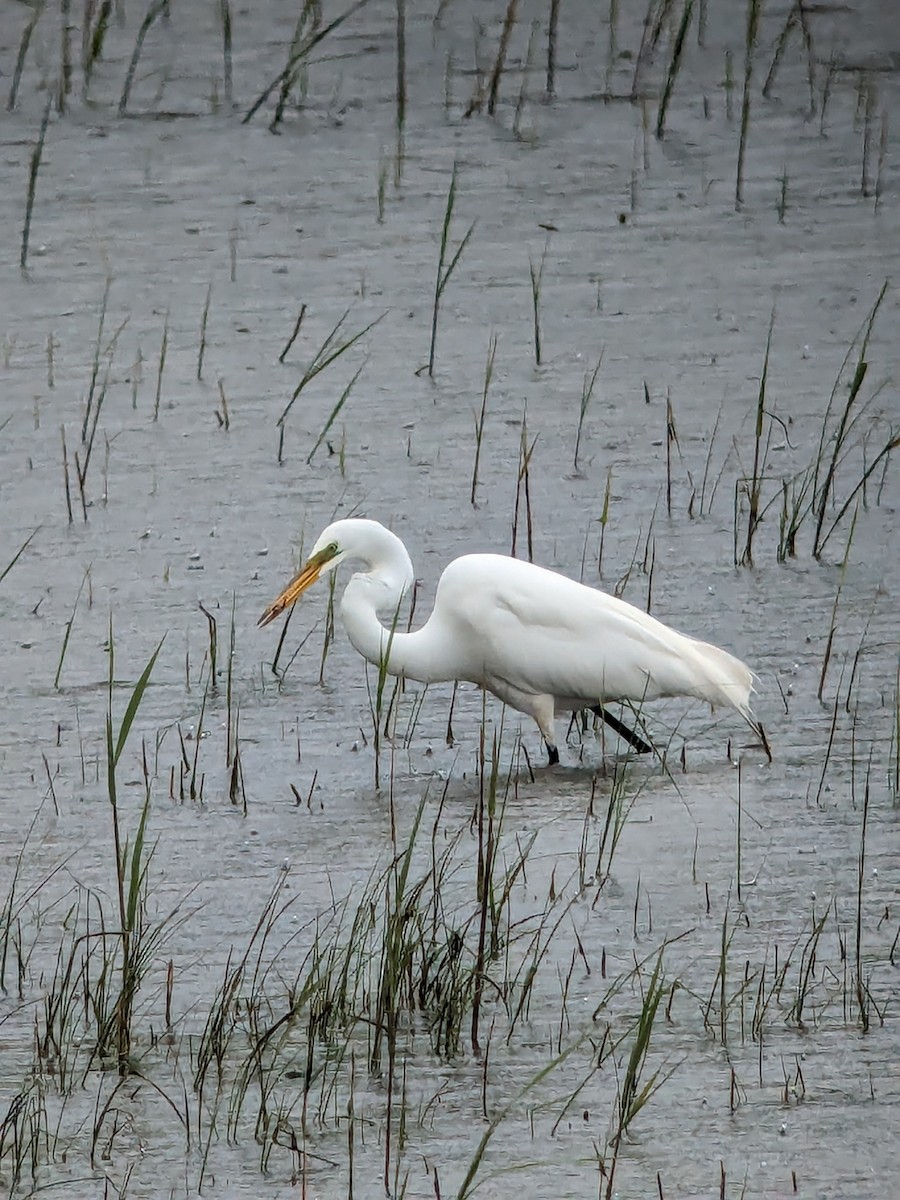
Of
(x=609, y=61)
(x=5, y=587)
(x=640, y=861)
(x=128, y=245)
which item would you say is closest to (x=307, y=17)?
(x=609, y=61)

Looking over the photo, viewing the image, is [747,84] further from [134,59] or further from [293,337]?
[293,337]

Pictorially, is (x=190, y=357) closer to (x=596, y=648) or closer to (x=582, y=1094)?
(x=596, y=648)

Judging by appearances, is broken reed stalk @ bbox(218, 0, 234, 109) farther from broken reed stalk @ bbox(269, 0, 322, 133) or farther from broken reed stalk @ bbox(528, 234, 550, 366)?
broken reed stalk @ bbox(528, 234, 550, 366)

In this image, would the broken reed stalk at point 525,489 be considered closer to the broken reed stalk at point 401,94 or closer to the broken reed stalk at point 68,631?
the broken reed stalk at point 68,631

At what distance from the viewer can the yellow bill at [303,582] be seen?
16.2ft

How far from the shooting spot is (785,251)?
786 cm

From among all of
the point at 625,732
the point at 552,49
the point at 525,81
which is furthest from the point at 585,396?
the point at 552,49

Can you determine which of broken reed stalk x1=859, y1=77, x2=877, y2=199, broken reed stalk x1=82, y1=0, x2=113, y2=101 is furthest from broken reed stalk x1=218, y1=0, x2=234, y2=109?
broken reed stalk x1=859, y1=77, x2=877, y2=199

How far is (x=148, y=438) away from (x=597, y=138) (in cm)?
305

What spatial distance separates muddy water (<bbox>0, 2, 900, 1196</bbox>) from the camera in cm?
341

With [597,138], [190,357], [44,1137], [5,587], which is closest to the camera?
[44,1137]

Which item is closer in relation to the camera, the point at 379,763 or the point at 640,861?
the point at 640,861

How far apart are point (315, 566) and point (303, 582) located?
45 millimetres

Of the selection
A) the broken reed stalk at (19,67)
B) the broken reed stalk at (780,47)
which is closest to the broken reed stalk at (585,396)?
the broken reed stalk at (780,47)
